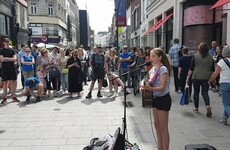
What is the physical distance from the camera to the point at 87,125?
6145mm

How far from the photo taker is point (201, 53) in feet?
22.2

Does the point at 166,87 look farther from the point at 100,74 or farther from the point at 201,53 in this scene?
the point at 100,74

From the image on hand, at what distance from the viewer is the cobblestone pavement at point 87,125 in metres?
5.00

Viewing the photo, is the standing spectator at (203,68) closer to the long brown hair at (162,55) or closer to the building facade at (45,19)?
the long brown hair at (162,55)

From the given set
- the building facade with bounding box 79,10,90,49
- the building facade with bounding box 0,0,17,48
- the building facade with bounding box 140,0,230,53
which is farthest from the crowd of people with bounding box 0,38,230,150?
the building facade with bounding box 79,10,90,49

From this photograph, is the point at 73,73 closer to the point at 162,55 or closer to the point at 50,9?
the point at 162,55

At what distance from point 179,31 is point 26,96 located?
380 inches

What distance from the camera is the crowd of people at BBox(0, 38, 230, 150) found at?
389 centimetres

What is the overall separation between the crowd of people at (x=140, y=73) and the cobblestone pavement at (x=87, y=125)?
552 millimetres

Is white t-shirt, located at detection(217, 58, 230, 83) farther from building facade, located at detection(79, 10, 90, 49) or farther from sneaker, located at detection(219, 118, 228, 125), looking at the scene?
building facade, located at detection(79, 10, 90, 49)

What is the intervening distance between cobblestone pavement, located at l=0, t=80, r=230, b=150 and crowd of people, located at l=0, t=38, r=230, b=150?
1.81 feet

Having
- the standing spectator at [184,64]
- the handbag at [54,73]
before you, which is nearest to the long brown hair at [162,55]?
the standing spectator at [184,64]

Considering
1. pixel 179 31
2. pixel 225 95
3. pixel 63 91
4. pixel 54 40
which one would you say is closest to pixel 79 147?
pixel 225 95

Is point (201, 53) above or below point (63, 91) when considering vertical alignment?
above
